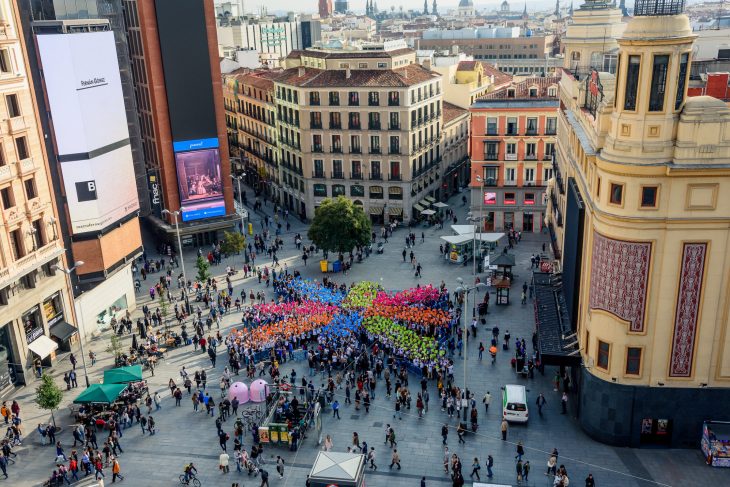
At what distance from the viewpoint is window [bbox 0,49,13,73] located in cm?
4238

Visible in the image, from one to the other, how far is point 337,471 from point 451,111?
225ft

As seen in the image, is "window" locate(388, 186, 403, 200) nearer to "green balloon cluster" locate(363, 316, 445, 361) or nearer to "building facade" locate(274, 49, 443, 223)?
"building facade" locate(274, 49, 443, 223)

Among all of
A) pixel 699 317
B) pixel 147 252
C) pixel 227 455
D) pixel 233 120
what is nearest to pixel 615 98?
Result: pixel 699 317

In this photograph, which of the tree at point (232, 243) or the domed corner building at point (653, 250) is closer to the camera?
the domed corner building at point (653, 250)

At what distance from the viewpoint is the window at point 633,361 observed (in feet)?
111

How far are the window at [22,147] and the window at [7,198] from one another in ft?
8.15

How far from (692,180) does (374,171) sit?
1843 inches

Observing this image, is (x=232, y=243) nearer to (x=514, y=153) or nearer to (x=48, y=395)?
(x=48, y=395)

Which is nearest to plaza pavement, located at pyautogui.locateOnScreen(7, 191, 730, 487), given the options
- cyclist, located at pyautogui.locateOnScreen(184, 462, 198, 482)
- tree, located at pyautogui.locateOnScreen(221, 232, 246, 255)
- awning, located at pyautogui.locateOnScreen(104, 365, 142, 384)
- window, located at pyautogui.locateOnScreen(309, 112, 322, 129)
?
cyclist, located at pyautogui.locateOnScreen(184, 462, 198, 482)

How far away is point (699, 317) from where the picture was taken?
3316cm

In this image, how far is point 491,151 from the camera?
232 ft

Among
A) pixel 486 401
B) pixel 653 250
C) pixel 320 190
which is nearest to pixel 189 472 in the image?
pixel 486 401

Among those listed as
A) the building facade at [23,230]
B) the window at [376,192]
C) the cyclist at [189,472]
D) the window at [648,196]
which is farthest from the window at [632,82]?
the window at [376,192]

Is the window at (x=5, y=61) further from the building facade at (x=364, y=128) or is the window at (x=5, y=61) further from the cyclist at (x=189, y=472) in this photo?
the building facade at (x=364, y=128)
